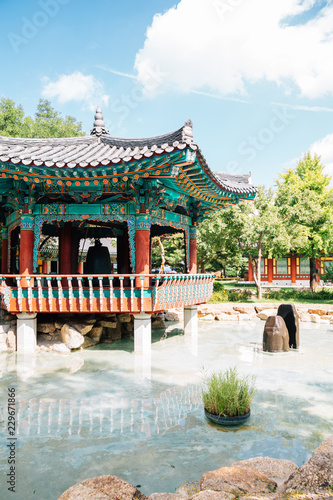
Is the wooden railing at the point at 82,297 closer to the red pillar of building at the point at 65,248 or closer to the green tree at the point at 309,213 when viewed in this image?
the red pillar of building at the point at 65,248

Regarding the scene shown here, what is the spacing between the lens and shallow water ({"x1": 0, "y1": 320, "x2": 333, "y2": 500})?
4469 millimetres

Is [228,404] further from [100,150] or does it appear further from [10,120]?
[10,120]

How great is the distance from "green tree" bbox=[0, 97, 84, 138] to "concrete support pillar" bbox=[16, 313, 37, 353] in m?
24.4

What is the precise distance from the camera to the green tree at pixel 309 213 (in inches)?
1033

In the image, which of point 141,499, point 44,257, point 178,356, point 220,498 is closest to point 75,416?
point 141,499

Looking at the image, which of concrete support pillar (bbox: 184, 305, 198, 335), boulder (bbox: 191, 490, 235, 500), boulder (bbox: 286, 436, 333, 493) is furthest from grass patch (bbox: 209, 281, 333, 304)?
boulder (bbox: 191, 490, 235, 500)

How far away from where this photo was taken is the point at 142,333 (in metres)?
10.2

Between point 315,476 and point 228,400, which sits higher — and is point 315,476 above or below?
above

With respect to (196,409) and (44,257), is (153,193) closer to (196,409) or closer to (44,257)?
(196,409)

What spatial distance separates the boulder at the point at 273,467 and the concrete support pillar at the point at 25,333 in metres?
7.81

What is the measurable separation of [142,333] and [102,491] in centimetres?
694

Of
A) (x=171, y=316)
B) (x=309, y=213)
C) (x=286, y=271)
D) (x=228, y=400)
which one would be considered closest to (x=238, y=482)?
(x=228, y=400)

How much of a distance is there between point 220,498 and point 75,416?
145 inches

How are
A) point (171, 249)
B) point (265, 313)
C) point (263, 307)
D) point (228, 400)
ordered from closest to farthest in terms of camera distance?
point (228, 400) → point (265, 313) → point (263, 307) → point (171, 249)
